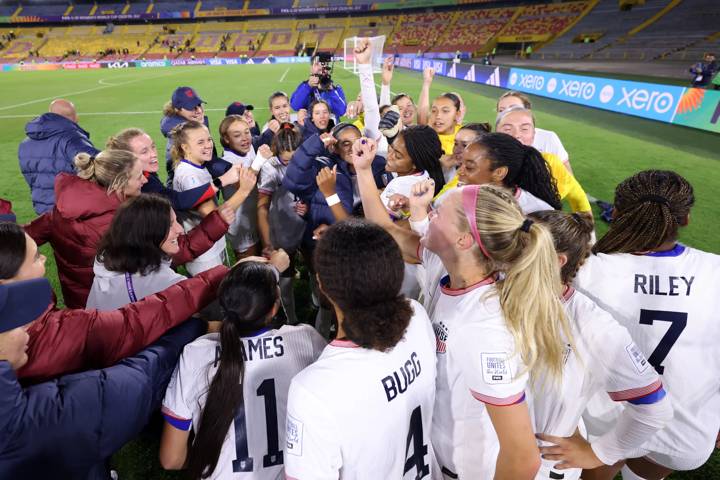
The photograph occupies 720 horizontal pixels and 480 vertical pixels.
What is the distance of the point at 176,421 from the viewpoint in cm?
166

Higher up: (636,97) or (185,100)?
(636,97)

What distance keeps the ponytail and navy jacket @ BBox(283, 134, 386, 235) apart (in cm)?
169

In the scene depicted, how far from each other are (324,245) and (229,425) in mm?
852

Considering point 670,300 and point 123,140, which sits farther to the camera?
point 123,140

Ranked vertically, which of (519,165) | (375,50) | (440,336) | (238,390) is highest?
(375,50)

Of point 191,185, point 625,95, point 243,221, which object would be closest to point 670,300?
point 191,185

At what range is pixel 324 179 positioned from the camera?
9.43ft

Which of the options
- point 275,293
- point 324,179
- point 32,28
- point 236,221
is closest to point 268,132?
point 236,221

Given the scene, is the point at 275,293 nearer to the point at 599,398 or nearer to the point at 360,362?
the point at 360,362

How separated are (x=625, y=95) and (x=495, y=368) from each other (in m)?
15.5

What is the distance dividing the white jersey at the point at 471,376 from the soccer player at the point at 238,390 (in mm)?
631

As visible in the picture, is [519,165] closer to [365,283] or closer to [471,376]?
[471,376]

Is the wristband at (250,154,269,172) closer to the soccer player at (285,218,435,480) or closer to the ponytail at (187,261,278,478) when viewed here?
the ponytail at (187,261,278,478)

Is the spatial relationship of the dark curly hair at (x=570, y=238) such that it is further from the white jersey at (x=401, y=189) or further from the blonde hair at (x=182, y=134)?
the blonde hair at (x=182, y=134)
